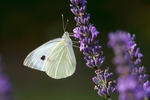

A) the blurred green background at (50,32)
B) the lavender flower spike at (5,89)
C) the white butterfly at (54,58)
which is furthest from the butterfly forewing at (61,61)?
the blurred green background at (50,32)

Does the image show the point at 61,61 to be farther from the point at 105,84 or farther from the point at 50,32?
the point at 50,32

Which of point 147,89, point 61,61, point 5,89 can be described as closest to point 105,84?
point 147,89

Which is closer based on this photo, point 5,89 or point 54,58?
point 5,89

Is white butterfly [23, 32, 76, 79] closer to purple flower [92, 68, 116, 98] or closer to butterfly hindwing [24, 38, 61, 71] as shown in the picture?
butterfly hindwing [24, 38, 61, 71]

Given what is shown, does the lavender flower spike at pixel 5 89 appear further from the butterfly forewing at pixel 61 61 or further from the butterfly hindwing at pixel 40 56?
the butterfly hindwing at pixel 40 56

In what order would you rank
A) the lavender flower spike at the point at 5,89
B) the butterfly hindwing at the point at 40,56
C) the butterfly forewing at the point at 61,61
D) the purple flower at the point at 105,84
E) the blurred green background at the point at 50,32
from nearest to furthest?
the lavender flower spike at the point at 5,89, the purple flower at the point at 105,84, the butterfly forewing at the point at 61,61, the butterfly hindwing at the point at 40,56, the blurred green background at the point at 50,32

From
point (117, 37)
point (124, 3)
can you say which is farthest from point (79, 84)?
point (117, 37)

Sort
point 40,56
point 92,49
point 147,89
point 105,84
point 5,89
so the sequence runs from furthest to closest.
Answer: point 40,56 → point 92,49 → point 105,84 → point 147,89 → point 5,89

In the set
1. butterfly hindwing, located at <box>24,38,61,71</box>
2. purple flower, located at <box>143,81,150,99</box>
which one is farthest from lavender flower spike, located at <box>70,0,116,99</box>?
butterfly hindwing, located at <box>24,38,61,71</box>
